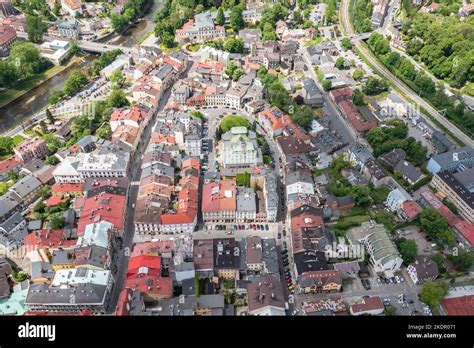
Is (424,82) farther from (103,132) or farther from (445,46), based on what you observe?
(103,132)

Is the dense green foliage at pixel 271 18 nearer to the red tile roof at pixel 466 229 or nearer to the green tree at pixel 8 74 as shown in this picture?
the green tree at pixel 8 74

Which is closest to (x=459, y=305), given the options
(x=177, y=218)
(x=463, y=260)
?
(x=463, y=260)

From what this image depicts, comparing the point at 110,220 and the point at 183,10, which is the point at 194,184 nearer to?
the point at 110,220

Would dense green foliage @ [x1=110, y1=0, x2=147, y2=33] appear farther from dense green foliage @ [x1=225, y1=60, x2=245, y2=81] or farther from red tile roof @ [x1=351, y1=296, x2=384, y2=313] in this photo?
red tile roof @ [x1=351, y1=296, x2=384, y2=313]

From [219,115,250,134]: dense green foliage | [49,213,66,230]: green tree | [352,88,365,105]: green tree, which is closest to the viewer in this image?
[49,213,66,230]: green tree

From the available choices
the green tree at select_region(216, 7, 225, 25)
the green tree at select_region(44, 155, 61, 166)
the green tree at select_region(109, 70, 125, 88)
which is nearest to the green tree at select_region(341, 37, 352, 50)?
the green tree at select_region(216, 7, 225, 25)
